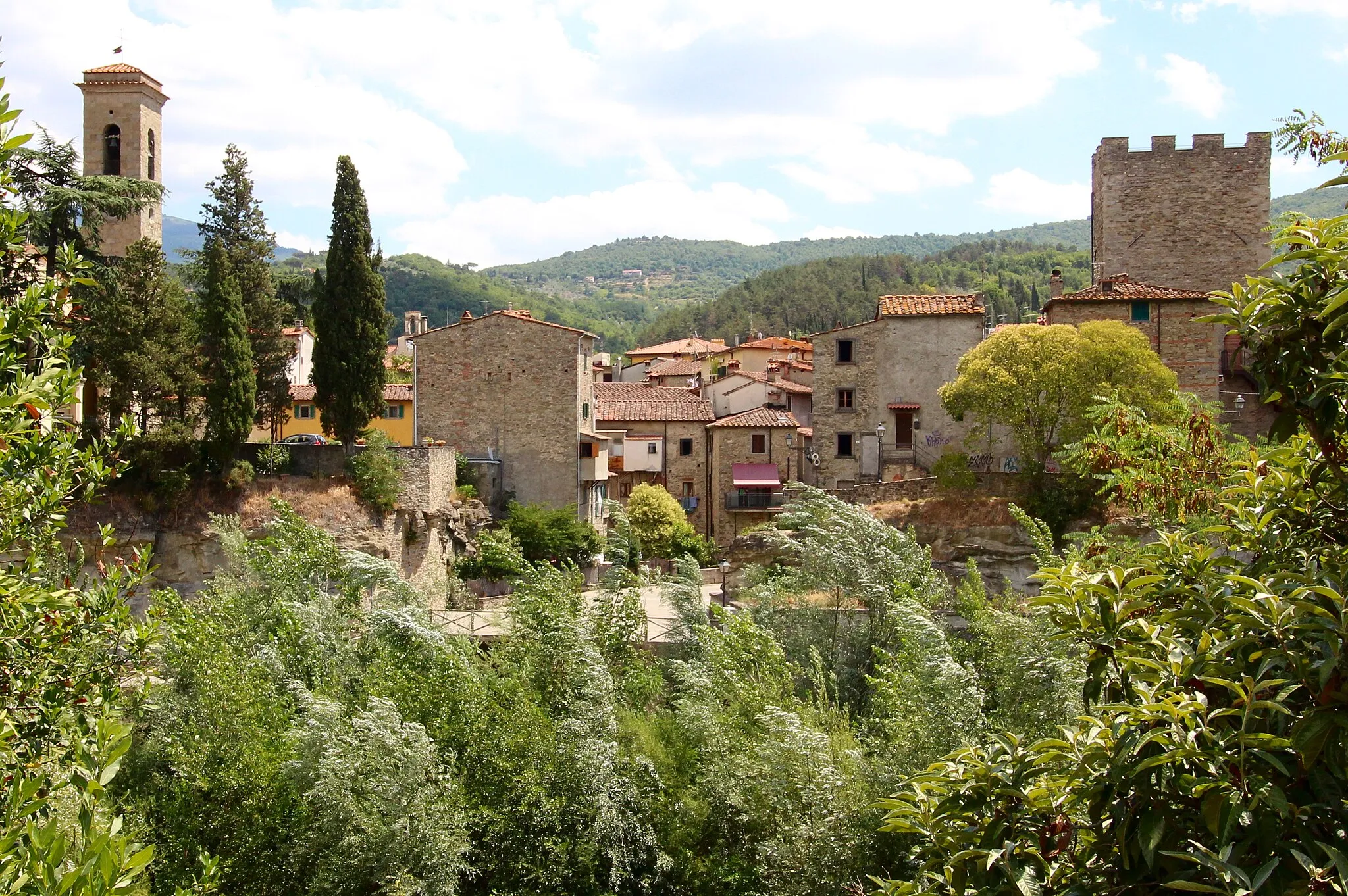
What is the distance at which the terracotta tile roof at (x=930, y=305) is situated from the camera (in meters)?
34.4

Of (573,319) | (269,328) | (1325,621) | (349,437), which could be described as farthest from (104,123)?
(573,319)

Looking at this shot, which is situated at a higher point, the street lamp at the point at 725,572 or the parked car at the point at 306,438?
the parked car at the point at 306,438

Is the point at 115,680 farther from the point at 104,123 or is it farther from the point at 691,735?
the point at 104,123

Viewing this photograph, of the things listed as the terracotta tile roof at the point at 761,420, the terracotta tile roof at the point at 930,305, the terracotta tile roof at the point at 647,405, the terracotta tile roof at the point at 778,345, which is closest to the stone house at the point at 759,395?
the terracotta tile roof at the point at 647,405

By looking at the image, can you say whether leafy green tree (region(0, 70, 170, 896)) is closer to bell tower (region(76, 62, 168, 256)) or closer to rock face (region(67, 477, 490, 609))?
rock face (region(67, 477, 490, 609))

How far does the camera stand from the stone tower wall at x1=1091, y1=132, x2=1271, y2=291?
36250 millimetres

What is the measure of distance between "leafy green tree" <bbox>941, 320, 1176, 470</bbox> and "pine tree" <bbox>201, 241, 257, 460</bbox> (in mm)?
18784

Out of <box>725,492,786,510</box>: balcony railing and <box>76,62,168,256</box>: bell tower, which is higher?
<box>76,62,168,256</box>: bell tower

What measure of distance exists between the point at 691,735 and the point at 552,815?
2637mm

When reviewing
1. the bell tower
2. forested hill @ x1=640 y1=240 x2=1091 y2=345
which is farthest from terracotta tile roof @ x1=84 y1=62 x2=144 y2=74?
forested hill @ x1=640 y1=240 x2=1091 y2=345

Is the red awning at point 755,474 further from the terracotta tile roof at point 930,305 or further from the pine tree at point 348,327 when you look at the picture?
the pine tree at point 348,327

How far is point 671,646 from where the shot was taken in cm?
2305

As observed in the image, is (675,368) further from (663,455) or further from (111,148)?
(111,148)

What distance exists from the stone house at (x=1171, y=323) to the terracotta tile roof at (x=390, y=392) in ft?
79.9
